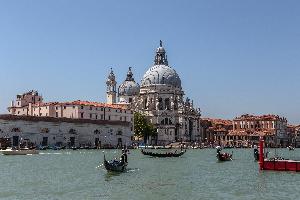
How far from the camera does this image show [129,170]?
3597cm

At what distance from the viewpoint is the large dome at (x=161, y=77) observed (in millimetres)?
116625

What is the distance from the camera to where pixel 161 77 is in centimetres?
11662

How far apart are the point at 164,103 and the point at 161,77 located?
223 inches

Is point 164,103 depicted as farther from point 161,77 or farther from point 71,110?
point 71,110

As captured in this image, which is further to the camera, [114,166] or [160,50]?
[160,50]

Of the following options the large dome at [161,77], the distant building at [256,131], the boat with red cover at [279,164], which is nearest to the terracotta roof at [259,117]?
the distant building at [256,131]

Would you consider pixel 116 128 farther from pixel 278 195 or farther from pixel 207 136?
pixel 278 195

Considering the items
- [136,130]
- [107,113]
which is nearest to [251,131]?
[136,130]

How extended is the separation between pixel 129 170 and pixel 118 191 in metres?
11.5

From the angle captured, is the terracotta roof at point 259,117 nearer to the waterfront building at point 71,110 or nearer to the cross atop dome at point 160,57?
the cross atop dome at point 160,57

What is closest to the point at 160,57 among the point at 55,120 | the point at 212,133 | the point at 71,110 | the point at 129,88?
the point at 129,88

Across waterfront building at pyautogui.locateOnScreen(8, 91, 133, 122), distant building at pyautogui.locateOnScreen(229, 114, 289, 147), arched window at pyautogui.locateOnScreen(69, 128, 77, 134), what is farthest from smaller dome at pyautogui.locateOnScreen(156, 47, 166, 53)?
arched window at pyautogui.locateOnScreen(69, 128, 77, 134)

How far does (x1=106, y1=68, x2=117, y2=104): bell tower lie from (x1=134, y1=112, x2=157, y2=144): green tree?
1603cm

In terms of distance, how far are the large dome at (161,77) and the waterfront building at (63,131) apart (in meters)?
27.5
